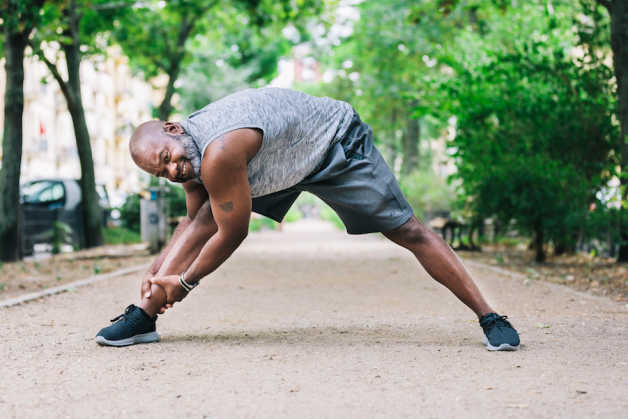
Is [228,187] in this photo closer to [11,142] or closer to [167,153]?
[167,153]

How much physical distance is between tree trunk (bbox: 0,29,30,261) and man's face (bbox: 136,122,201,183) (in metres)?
8.82

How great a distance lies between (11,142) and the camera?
12.2 m

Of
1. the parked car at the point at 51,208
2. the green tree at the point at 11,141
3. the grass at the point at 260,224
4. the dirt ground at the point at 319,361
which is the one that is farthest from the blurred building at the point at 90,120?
the dirt ground at the point at 319,361

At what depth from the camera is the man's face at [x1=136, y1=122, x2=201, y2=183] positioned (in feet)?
13.3

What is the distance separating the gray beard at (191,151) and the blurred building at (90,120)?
26.9 m

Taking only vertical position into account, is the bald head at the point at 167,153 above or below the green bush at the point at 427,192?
above

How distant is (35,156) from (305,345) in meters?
37.7

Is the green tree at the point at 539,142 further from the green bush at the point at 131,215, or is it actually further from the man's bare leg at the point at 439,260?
the green bush at the point at 131,215

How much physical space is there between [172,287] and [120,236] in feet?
51.4

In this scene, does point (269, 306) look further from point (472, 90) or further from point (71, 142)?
point (71, 142)

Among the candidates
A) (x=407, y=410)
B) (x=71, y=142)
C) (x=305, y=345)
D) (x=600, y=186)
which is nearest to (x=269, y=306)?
(x=305, y=345)

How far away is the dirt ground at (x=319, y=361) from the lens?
3160 millimetres

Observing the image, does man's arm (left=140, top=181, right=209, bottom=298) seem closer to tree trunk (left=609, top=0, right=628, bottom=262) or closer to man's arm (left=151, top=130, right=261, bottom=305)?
man's arm (left=151, top=130, right=261, bottom=305)

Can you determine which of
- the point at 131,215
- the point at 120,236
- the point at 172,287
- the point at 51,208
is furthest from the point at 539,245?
the point at 131,215
